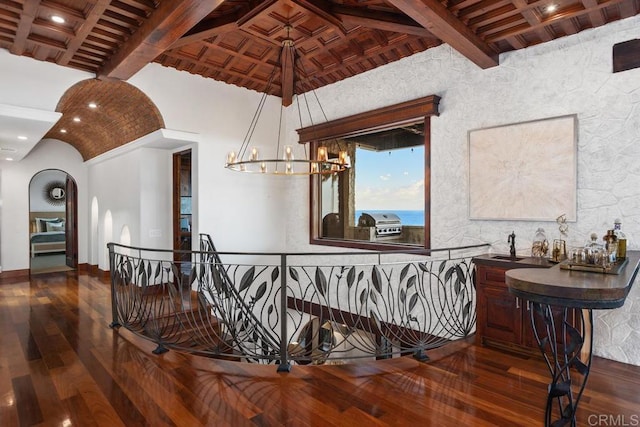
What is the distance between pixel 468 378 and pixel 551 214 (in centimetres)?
200

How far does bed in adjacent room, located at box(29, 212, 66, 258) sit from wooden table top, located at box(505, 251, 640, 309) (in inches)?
551

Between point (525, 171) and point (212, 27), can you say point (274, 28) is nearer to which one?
point (212, 27)

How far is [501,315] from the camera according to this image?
Answer: 356 cm

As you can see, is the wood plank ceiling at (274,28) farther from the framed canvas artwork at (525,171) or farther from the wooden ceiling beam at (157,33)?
the framed canvas artwork at (525,171)

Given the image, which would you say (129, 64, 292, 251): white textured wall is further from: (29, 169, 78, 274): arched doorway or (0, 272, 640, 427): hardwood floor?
(29, 169, 78, 274): arched doorway

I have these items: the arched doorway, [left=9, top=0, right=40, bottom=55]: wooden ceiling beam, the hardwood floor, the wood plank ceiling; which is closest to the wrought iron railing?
the hardwood floor

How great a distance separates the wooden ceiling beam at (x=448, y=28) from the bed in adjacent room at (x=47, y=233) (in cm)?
1328

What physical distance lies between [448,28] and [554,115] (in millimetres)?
1523

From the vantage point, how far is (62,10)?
11.1 feet

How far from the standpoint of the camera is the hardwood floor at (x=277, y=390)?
2459mm

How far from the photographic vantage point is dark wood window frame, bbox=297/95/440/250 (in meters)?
4.84

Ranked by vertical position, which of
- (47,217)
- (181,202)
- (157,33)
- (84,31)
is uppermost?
(84,31)

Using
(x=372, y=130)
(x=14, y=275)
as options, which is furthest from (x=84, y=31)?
A: (x=14, y=275)

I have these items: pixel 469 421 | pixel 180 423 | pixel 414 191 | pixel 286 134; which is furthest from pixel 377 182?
pixel 180 423
